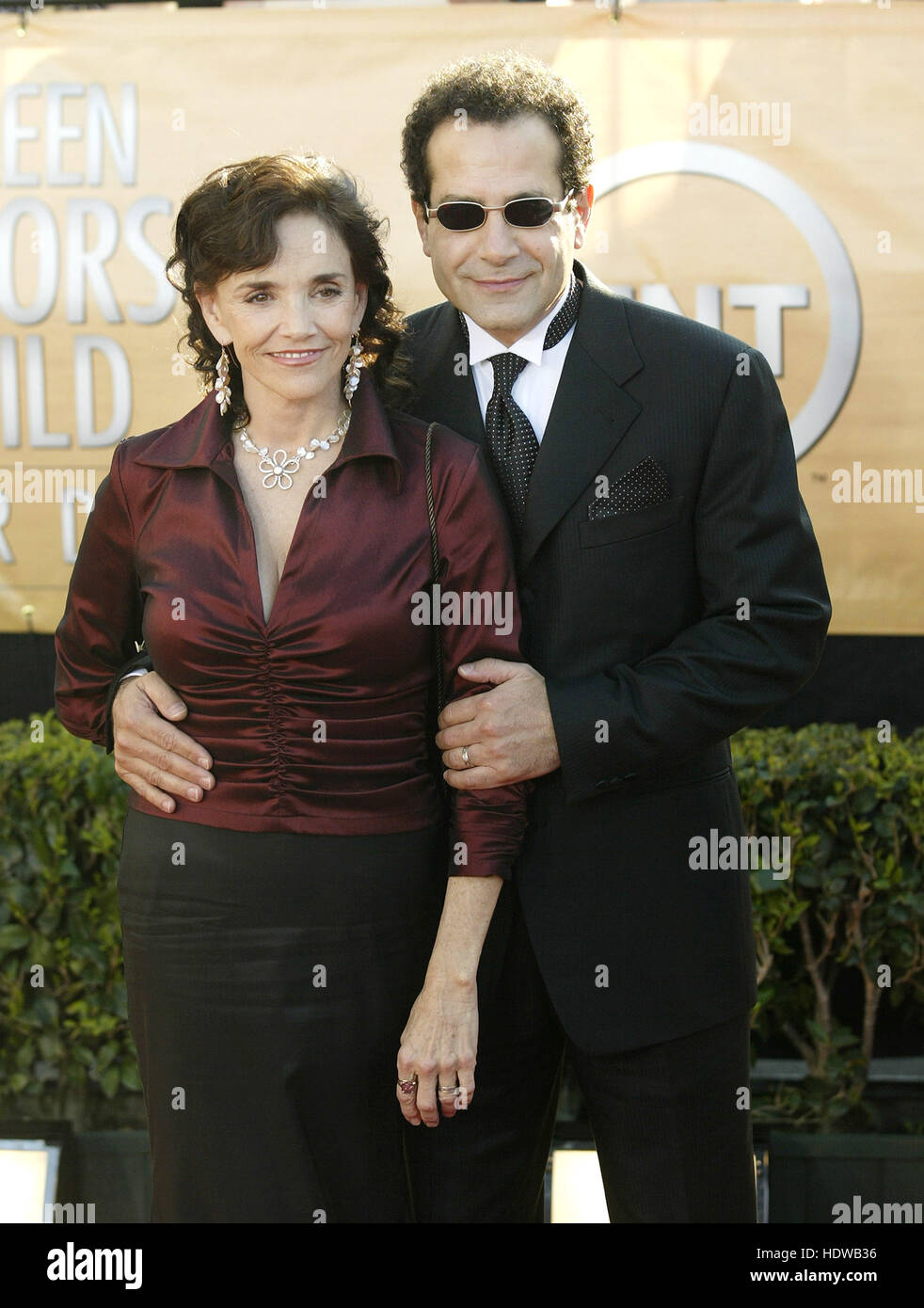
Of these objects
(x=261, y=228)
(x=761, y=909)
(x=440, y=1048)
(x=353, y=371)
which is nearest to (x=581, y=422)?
(x=353, y=371)

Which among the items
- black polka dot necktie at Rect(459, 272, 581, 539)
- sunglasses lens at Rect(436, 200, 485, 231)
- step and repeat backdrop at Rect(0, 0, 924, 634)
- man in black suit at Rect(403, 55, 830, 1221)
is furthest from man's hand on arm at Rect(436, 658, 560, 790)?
step and repeat backdrop at Rect(0, 0, 924, 634)

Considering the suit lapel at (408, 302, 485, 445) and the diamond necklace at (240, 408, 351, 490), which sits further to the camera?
the suit lapel at (408, 302, 485, 445)

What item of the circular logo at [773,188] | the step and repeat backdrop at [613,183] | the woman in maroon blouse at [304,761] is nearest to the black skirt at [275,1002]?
the woman in maroon blouse at [304,761]

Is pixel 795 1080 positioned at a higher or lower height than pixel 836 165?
lower

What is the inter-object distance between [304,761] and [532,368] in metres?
0.76

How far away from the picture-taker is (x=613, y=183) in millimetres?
3820

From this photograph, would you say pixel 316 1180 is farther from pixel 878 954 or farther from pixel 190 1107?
pixel 878 954

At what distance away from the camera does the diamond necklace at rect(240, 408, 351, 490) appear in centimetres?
212

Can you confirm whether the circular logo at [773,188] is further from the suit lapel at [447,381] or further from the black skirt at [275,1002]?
the black skirt at [275,1002]

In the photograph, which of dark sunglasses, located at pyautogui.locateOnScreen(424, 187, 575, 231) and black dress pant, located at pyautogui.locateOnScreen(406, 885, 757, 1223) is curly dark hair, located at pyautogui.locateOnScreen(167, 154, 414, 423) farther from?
black dress pant, located at pyautogui.locateOnScreen(406, 885, 757, 1223)

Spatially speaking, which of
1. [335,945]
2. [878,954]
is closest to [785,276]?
[878,954]

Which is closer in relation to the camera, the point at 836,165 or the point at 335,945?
the point at 335,945

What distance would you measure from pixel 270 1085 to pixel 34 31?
10.1 feet

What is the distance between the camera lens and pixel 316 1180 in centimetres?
209
